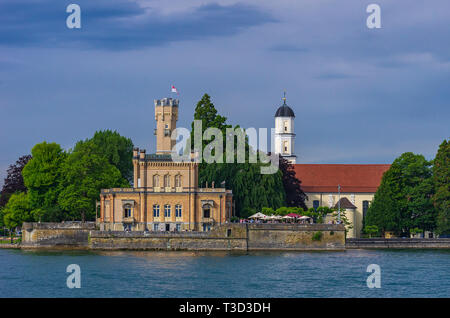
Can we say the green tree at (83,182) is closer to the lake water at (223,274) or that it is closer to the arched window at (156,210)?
the arched window at (156,210)

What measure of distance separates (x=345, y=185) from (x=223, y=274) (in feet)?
173

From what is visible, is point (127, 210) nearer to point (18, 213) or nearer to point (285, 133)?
point (18, 213)

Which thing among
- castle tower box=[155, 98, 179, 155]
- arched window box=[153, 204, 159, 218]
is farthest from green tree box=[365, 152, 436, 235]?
arched window box=[153, 204, 159, 218]

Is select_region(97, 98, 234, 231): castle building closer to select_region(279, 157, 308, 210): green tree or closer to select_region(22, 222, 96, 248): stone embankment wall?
select_region(22, 222, 96, 248): stone embankment wall

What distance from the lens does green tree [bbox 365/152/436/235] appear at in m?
96.2

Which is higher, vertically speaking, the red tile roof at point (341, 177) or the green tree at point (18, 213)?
the red tile roof at point (341, 177)

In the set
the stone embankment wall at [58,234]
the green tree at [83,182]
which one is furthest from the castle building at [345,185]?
the stone embankment wall at [58,234]

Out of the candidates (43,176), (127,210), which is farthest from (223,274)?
(43,176)

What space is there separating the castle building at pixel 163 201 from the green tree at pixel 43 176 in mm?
7605

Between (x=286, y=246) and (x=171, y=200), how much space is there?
41.6ft

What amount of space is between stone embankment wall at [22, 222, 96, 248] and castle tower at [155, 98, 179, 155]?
12.7 metres

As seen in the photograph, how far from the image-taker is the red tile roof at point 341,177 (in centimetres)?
11162

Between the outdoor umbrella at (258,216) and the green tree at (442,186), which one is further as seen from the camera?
the green tree at (442,186)
